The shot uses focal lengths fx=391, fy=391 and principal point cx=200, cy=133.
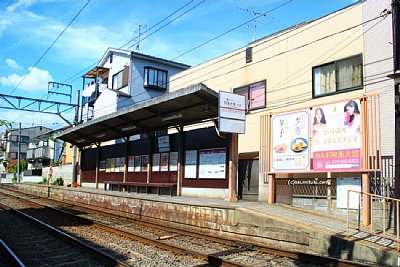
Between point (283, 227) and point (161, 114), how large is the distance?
32.9ft

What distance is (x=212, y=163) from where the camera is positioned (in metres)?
17.4

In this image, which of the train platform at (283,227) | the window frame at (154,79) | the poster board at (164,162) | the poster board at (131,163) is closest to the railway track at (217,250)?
the train platform at (283,227)

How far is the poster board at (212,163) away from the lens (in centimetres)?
1684

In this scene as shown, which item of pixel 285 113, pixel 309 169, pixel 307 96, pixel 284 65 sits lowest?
pixel 309 169

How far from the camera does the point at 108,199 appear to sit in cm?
2064

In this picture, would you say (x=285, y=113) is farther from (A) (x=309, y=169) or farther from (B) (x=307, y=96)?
(B) (x=307, y=96)

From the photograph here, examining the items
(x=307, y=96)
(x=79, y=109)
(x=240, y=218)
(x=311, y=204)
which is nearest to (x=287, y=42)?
(x=307, y=96)

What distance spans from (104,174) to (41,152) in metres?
46.5

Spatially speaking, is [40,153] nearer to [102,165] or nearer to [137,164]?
[102,165]

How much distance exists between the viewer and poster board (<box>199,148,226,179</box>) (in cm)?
1684

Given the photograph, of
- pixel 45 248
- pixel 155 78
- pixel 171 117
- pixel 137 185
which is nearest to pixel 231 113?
pixel 171 117

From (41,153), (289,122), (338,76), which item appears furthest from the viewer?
(41,153)

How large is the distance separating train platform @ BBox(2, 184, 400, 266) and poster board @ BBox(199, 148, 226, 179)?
274cm

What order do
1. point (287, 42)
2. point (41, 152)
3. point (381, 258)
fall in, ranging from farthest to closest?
point (41, 152) < point (287, 42) < point (381, 258)
